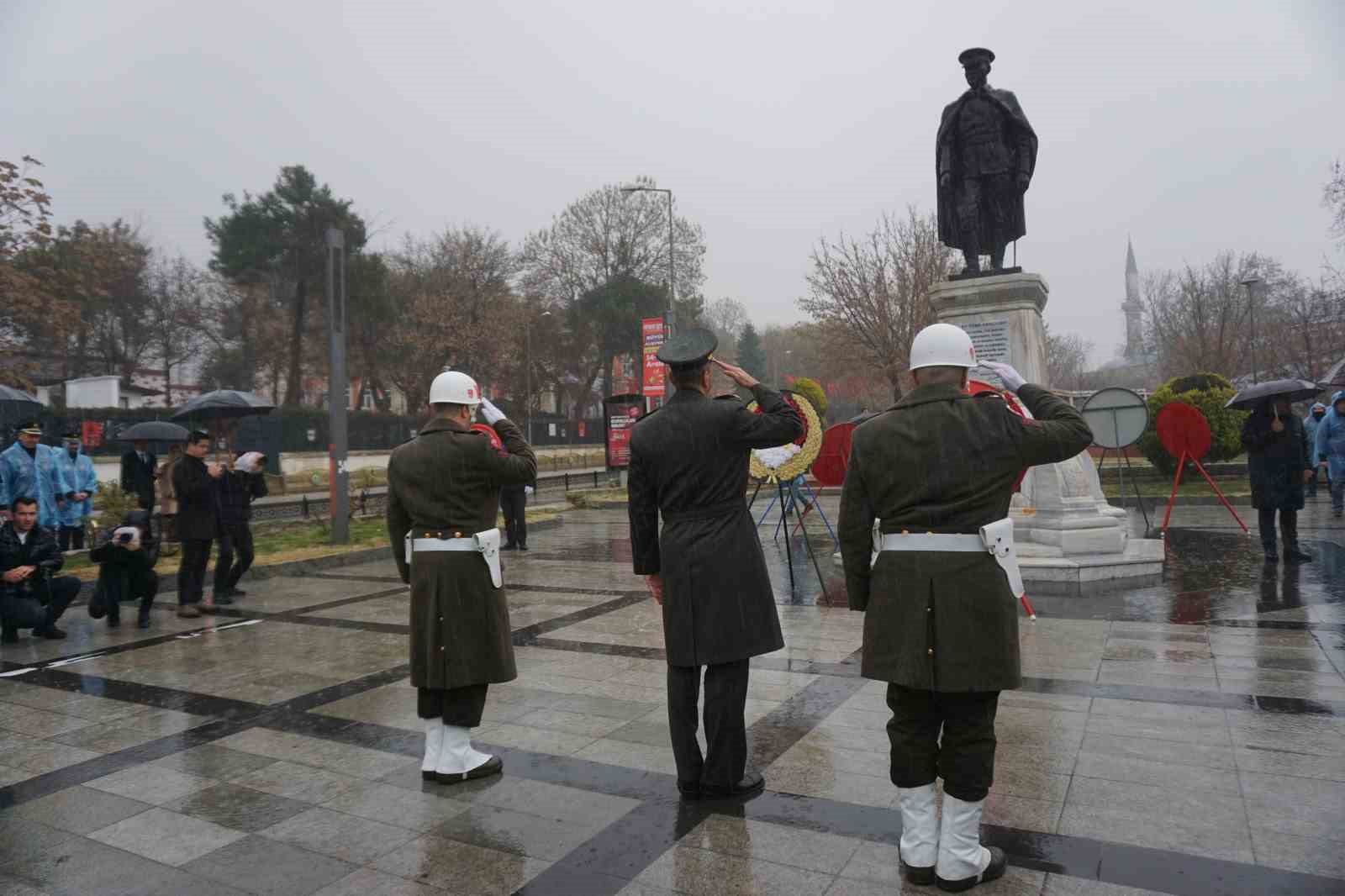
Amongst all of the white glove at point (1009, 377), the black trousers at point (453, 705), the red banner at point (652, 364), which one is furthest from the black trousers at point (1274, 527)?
the red banner at point (652, 364)

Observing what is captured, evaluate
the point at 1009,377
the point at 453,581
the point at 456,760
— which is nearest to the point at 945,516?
the point at 1009,377

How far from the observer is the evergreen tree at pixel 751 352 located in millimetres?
75562

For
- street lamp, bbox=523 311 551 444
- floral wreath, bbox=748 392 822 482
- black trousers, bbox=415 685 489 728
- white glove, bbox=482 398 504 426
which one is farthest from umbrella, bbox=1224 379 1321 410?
street lamp, bbox=523 311 551 444

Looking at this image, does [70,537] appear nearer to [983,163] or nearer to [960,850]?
[983,163]

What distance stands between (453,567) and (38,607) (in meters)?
5.78

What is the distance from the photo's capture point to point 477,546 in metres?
4.34

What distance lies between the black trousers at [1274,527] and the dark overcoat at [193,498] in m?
11.0

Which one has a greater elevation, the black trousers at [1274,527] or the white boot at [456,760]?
the black trousers at [1274,527]

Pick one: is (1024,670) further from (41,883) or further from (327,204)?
(327,204)

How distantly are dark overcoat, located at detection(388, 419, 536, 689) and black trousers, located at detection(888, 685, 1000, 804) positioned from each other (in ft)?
6.51

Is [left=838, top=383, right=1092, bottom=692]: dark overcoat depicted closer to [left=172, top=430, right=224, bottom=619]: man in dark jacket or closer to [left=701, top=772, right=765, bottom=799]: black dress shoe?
[left=701, top=772, right=765, bottom=799]: black dress shoe

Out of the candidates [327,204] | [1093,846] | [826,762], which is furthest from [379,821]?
[327,204]

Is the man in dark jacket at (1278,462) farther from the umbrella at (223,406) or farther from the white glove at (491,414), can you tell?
the umbrella at (223,406)

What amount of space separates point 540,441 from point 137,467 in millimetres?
37951
